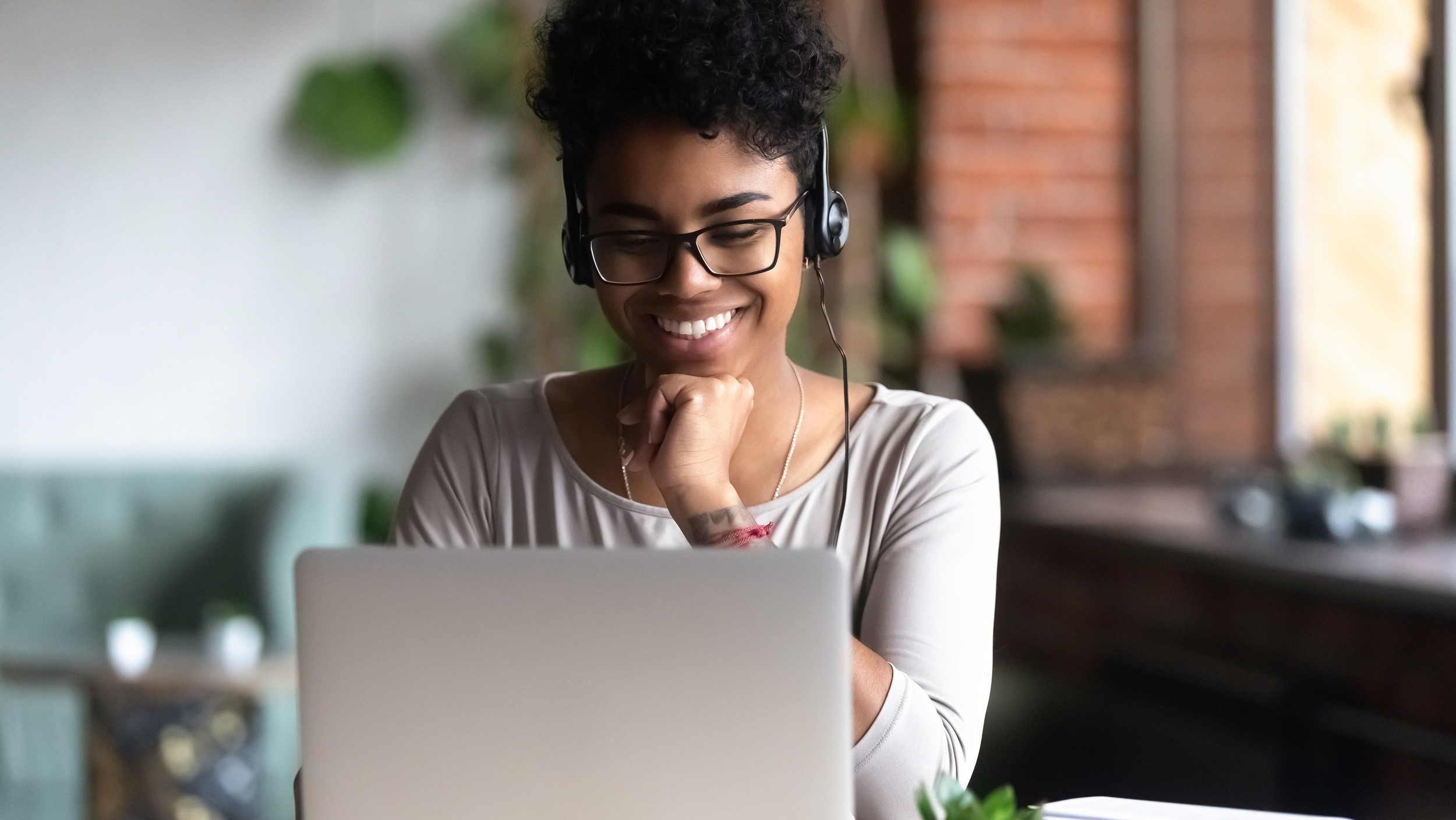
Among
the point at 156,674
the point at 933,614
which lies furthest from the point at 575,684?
the point at 156,674

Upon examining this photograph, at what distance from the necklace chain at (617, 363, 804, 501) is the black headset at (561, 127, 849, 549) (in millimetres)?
52

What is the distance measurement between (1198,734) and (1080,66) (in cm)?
162

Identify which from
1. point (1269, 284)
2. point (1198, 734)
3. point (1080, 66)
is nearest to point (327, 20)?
point (1080, 66)

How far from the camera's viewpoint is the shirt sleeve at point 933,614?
3.44ft

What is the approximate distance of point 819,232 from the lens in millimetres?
1275

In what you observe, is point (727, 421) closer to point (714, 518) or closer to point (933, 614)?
point (714, 518)

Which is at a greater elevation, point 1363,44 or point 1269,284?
point 1363,44

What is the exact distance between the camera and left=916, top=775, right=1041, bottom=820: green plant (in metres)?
0.75

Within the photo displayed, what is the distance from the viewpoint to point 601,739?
2.57 ft

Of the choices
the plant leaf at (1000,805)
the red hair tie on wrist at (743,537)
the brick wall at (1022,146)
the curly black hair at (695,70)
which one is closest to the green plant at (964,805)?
the plant leaf at (1000,805)

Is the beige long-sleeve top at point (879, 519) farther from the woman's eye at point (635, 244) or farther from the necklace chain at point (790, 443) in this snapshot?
the woman's eye at point (635, 244)

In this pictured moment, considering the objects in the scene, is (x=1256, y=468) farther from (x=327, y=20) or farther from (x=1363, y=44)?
(x=327, y=20)

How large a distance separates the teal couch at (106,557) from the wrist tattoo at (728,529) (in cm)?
242

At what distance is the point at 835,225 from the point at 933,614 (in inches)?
14.5
